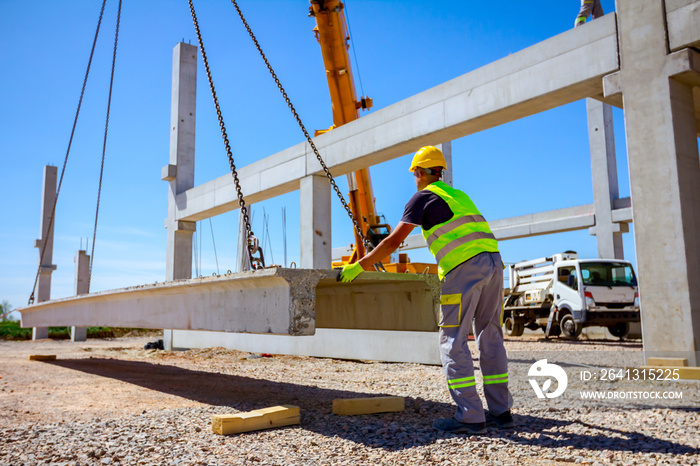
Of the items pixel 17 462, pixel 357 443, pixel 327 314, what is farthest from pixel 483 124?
pixel 17 462

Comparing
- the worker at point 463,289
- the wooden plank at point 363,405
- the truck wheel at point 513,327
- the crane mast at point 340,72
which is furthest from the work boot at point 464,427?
the truck wheel at point 513,327

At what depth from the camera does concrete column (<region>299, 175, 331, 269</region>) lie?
33.1ft

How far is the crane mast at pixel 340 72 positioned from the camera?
10625 mm

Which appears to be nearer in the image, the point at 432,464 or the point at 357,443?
the point at 432,464

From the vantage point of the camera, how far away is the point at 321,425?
11.9 ft

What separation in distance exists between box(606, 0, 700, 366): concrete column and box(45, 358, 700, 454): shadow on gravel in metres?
2.85

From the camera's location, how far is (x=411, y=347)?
8.31 meters

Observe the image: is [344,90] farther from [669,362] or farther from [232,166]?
[669,362]

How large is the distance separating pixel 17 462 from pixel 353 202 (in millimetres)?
9459

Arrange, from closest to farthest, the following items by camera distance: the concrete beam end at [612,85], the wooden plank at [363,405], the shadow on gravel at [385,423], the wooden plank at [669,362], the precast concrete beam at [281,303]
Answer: the shadow on gravel at [385,423]
the precast concrete beam at [281,303]
the wooden plank at [363,405]
the wooden plank at [669,362]
the concrete beam end at [612,85]

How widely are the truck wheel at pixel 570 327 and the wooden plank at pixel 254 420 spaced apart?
452 inches

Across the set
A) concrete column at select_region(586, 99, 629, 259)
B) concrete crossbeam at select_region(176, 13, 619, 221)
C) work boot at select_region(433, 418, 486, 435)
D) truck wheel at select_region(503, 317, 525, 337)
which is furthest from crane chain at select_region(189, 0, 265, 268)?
concrete column at select_region(586, 99, 629, 259)

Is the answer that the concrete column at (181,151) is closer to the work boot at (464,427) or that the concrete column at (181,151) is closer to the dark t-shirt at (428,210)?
the dark t-shirt at (428,210)

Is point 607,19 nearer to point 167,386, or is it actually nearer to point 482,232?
point 482,232
